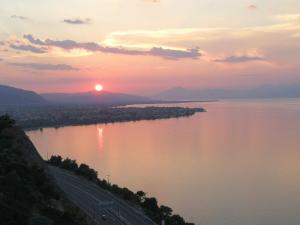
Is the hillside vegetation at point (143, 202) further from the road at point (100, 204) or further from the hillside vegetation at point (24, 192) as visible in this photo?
the hillside vegetation at point (24, 192)

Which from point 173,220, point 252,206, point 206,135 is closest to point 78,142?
point 206,135

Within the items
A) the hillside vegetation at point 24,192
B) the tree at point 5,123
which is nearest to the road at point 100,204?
the tree at point 5,123

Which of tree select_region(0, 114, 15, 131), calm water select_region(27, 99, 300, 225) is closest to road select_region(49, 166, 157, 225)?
tree select_region(0, 114, 15, 131)

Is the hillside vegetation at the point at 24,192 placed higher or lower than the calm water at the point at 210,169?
higher

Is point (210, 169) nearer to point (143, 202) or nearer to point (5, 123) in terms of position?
point (143, 202)

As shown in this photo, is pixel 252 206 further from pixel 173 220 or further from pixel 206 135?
pixel 206 135

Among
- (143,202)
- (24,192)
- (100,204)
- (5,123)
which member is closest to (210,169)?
(143,202)
